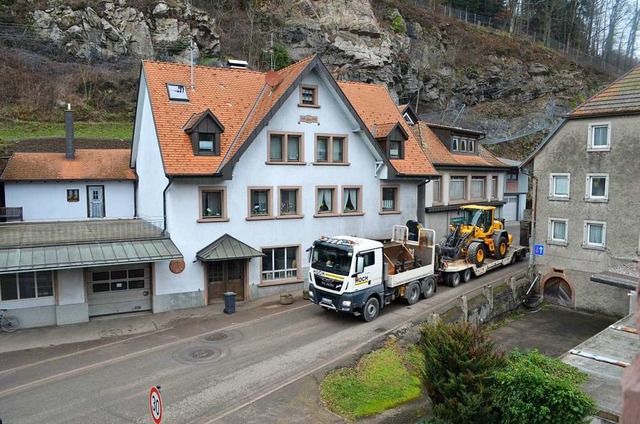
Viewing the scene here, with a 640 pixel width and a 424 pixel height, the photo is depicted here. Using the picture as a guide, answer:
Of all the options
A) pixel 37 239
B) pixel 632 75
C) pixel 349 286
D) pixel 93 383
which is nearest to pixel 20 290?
pixel 37 239

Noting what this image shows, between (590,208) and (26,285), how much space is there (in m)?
25.5

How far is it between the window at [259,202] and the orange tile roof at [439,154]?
40.7 feet

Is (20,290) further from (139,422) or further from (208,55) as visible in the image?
(208,55)

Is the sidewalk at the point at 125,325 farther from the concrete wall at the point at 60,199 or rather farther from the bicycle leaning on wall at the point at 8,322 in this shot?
the concrete wall at the point at 60,199

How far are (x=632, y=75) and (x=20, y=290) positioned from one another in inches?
1138

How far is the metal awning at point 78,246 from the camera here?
1712 centimetres

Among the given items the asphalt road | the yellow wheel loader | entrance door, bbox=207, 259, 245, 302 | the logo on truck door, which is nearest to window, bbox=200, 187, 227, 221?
entrance door, bbox=207, 259, 245, 302

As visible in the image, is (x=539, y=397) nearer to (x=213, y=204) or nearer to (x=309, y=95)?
(x=213, y=204)

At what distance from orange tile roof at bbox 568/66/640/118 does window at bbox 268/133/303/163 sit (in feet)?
44.5

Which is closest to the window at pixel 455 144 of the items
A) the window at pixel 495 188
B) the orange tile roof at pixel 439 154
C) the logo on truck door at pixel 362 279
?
the orange tile roof at pixel 439 154

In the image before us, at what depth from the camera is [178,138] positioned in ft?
69.4

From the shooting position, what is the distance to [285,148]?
74.9 ft

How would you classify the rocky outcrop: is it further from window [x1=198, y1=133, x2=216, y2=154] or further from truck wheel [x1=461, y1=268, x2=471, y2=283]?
truck wheel [x1=461, y1=268, x2=471, y2=283]

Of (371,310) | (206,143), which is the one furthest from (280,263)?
(206,143)
